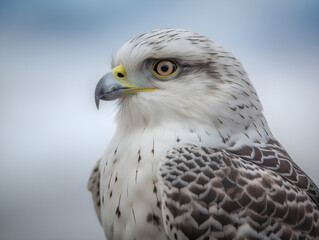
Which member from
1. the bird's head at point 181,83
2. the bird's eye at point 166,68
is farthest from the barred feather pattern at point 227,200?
the bird's eye at point 166,68

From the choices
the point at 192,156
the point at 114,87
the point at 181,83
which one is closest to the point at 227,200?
the point at 192,156

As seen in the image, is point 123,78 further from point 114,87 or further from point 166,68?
point 166,68

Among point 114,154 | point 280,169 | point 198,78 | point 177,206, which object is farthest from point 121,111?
point 280,169

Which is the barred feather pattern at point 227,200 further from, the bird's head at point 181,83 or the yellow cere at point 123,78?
the yellow cere at point 123,78

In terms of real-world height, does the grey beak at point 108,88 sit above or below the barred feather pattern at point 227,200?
above

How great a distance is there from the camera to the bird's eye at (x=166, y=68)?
1.48 m

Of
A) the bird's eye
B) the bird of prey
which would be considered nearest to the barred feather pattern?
the bird of prey

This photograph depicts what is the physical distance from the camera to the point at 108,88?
1.46 metres

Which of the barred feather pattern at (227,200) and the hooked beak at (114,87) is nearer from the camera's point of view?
the barred feather pattern at (227,200)

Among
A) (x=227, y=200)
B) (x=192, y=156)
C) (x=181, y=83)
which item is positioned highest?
(x=181, y=83)

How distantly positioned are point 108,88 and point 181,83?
290 millimetres

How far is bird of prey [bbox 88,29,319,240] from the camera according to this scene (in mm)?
1188

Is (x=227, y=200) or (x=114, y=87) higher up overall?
(x=114, y=87)

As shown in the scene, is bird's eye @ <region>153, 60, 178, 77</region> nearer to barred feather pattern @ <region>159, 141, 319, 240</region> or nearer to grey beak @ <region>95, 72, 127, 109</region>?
grey beak @ <region>95, 72, 127, 109</region>
